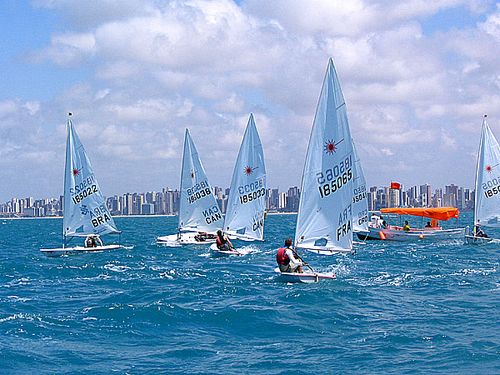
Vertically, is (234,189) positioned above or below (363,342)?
above

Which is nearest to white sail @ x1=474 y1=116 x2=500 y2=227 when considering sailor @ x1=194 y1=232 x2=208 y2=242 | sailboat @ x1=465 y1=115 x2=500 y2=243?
sailboat @ x1=465 y1=115 x2=500 y2=243

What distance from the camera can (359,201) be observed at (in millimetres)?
50250

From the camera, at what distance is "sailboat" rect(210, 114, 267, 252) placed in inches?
1614

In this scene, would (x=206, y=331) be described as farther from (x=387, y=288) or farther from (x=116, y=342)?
(x=387, y=288)

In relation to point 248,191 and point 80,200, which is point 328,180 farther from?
point 80,200

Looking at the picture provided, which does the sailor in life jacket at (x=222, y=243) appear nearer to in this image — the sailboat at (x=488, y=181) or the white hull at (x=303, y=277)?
the white hull at (x=303, y=277)

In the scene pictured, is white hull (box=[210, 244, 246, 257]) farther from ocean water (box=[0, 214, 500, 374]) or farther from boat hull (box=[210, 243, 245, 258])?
ocean water (box=[0, 214, 500, 374])

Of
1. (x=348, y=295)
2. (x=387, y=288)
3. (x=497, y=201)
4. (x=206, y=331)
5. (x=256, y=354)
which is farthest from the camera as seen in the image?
(x=497, y=201)

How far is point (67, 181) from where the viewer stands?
40594 mm

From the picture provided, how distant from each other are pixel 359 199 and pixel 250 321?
32069 mm

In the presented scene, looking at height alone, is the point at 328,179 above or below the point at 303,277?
above

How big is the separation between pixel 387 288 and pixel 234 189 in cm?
1793

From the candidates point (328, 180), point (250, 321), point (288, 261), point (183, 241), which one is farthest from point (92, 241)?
point (250, 321)

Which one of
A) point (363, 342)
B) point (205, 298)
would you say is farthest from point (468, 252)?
point (363, 342)
